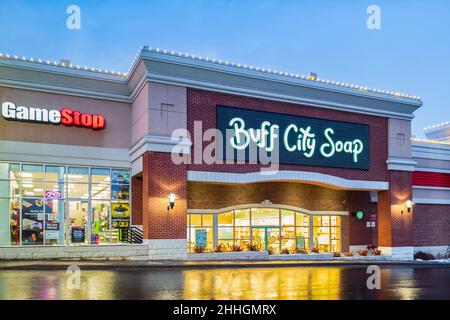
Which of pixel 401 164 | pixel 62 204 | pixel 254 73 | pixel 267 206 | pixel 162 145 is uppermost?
pixel 254 73

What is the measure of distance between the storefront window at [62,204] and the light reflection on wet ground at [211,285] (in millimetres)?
6644

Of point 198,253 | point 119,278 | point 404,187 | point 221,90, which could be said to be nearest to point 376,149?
point 404,187

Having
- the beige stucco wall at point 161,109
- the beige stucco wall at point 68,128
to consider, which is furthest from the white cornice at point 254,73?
the beige stucco wall at point 68,128

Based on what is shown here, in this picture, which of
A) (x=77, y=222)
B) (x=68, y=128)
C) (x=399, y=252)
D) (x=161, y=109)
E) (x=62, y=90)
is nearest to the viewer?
(x=161, y=109)

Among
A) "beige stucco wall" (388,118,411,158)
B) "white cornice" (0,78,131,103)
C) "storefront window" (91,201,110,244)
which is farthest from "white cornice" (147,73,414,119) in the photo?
"storefront window" (91,201,110,244)

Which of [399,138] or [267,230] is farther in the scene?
[399,138]

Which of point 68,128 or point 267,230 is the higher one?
point 68,128

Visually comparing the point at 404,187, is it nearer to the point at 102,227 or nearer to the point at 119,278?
the point at 102,227

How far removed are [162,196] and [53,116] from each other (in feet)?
22.4

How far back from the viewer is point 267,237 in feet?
100

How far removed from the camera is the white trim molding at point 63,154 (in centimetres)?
2373

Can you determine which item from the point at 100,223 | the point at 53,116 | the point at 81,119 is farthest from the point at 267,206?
the point at 53,116

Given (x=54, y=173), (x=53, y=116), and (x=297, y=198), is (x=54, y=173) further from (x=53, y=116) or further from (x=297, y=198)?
(x=297, y=198)

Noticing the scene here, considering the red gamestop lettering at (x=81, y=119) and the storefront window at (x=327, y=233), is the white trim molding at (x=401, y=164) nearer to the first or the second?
the storefront window at (x=327, y=233)
